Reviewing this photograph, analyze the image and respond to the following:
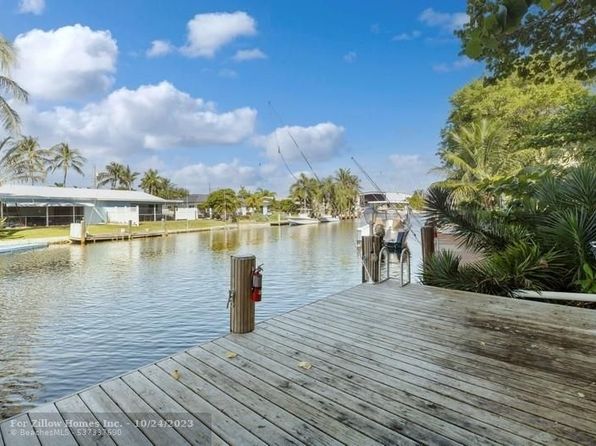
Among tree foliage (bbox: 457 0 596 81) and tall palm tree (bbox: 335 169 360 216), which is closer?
tree foliage (bbox: 457 0 596 81)

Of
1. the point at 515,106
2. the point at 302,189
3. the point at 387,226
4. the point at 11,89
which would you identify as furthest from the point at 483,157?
the point at 302,189

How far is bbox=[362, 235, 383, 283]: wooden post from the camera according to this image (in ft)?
23.4

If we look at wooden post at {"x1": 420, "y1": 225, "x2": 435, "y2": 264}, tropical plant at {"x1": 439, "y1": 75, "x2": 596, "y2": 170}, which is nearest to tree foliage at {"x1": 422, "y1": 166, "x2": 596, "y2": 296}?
wooden post at {"x1": 420, "y1": 225, "x2": 435, "y2": 264}

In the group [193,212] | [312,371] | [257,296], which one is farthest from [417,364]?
[193,212]

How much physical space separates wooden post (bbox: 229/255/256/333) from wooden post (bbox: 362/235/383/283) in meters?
3.22

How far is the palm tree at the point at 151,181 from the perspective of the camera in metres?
62.2

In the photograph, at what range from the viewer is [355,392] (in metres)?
2.95

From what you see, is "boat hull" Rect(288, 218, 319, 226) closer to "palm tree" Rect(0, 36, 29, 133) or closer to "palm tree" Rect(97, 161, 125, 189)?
"palm tree" Rect(97, 161, 125, 189)

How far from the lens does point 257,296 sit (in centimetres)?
451

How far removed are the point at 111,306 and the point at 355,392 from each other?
886cm

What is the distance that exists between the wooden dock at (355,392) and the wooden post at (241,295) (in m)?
0.16

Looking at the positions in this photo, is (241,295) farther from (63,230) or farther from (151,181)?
(151,181)

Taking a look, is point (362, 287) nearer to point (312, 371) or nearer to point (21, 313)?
point (312, 371)

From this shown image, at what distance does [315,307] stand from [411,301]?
1.44 meters
